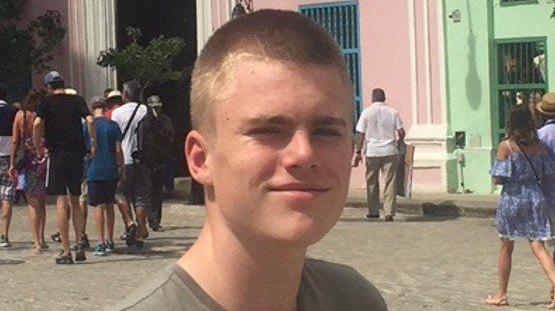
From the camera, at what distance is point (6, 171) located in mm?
14516

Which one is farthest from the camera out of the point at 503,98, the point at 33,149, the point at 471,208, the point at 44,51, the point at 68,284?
the point at 44,51

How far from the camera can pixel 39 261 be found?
1319cm

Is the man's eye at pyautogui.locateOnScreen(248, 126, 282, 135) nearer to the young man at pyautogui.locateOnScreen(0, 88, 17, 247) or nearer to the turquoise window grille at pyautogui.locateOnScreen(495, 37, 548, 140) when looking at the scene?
the young man at pyautogui.locateOnScreen(0, 88, 17, 247)

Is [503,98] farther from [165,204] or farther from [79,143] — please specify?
[79,143]

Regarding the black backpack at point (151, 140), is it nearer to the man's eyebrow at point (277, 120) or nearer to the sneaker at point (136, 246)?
the sneaker at point (136, 246)

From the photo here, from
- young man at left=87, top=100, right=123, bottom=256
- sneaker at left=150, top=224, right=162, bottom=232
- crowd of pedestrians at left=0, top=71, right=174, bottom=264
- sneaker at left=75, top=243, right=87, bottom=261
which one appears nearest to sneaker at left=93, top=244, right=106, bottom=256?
crowd of pedestrians at left=0, top=71, right=174, bottom=264

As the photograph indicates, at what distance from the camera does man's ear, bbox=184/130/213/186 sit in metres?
1.95

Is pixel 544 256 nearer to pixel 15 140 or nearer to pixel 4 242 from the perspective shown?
pixel 15 140

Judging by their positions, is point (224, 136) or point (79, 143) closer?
point (224, 136)

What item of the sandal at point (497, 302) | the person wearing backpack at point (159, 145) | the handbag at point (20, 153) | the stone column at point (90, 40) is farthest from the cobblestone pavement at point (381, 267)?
the stone column at point (90, 40)

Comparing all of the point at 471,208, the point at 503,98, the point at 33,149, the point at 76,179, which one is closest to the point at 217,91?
the point at 76,179

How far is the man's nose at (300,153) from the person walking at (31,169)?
38.3 ft

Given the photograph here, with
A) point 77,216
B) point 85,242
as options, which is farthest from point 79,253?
point 85,242

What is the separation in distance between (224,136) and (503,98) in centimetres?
1780
